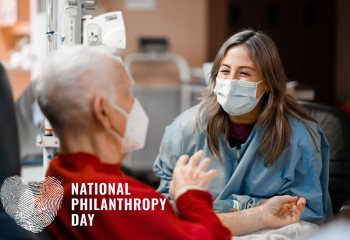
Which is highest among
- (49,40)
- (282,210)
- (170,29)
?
(49,40)

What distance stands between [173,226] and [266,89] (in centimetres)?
87

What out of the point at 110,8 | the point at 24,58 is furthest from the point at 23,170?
the point at 110,8

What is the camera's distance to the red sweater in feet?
2.99

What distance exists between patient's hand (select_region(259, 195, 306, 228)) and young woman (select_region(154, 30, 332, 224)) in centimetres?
8

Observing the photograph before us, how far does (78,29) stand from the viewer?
174cm

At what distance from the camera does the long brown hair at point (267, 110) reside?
155 cm

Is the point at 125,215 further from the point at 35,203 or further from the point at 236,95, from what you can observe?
the point at 236,95

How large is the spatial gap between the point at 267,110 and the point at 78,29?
835 mm

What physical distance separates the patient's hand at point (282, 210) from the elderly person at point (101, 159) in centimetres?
45

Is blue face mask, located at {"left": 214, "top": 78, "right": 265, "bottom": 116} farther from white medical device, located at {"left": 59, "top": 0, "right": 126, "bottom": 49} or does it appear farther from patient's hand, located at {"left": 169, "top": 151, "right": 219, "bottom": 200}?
patient's hand, located at {"left": 169, "top": 151, "right": 219, "bottom": 200}

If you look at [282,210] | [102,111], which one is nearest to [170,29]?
[282,210]

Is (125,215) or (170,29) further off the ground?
(170,29)

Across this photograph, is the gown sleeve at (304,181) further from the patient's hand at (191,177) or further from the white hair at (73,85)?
the white hair at (73,85)

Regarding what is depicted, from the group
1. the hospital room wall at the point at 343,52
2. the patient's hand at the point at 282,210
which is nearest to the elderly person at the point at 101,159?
the patient's hand at the point at 282,210
